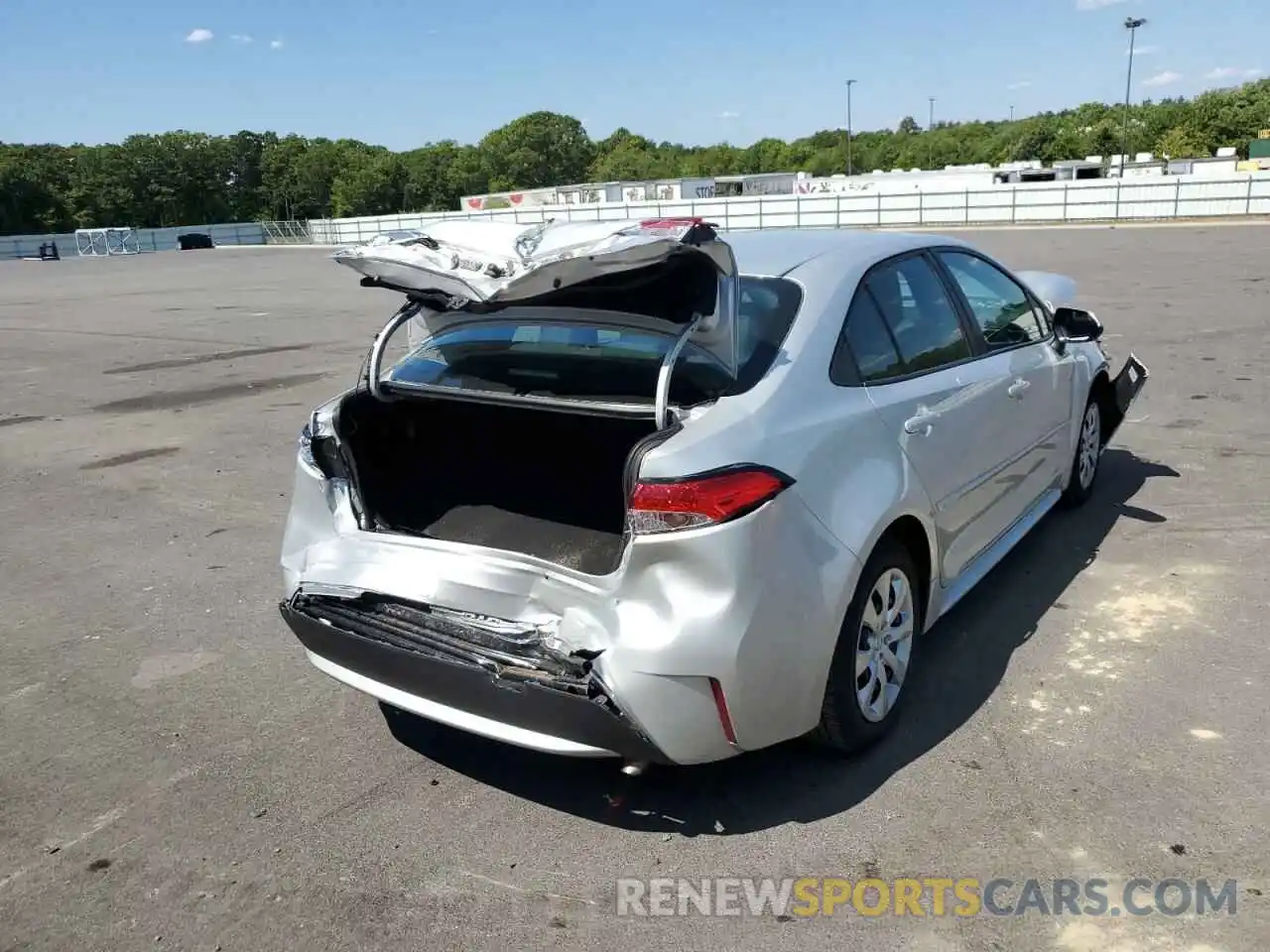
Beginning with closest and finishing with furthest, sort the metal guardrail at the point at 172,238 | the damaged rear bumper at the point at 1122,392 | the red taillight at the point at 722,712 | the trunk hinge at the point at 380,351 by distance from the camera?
the red taillight at the point at 722,712 < the trunk hinge at the point at 380,351 < the damaged rear bumper at the point at 1122,392 < the metal guardrail at the point at 172,238

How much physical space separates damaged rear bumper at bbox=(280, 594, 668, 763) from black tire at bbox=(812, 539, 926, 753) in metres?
0.64

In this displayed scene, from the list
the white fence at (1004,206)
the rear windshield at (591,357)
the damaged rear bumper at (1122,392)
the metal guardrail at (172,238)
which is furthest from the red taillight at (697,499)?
the metal guardrail at (172,238)

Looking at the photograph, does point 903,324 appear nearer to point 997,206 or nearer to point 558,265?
point 558,265

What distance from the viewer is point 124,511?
21.5ft

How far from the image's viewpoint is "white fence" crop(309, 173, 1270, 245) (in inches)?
1393

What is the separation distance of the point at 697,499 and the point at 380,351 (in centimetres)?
153

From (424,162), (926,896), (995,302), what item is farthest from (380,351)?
(424,162)

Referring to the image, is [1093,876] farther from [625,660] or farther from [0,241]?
[0,241]

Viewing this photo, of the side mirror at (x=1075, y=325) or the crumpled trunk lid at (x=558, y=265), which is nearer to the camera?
the crumpled trunk lid at (x=558, y=265)

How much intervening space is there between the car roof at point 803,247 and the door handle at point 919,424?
0.64 meters

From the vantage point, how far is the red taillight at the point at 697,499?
2723 mm

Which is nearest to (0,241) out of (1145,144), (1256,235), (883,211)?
(883,211)

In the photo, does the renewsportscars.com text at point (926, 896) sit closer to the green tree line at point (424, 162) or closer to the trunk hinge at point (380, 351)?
the trunk hinge at point (380, 351)

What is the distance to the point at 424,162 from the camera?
125 meters
